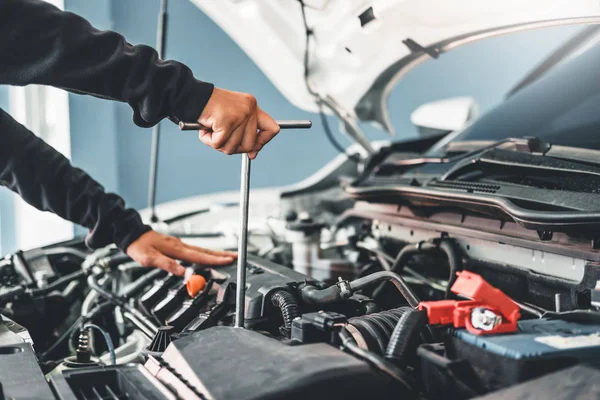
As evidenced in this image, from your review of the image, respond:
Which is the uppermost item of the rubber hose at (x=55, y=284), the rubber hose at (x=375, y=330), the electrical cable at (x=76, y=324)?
the rubber hose at (x=375, y=330)

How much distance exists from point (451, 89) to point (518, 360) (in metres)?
3.55

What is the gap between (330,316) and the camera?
33.1 inches

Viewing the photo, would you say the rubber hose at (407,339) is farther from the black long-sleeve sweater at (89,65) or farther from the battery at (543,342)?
the black long-sleeve sweater at (89,65)

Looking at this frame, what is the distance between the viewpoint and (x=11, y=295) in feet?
4.59

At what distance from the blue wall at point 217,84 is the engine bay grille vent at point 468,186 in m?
2.65

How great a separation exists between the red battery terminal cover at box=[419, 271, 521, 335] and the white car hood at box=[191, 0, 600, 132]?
0.73m

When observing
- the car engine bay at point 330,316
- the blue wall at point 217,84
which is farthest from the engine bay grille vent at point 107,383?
the blue wall at point 217,84

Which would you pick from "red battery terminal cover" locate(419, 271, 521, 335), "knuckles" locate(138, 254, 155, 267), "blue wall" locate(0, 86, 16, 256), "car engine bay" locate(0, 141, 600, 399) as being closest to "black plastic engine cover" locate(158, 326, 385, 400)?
"car engine bay" locate(0, 141, 600, 399)

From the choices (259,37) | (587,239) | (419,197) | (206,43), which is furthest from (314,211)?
(206,43)

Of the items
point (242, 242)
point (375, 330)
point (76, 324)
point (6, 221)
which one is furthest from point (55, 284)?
point (6, 221)

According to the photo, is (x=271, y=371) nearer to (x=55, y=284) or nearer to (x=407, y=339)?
(x=407, y=339)

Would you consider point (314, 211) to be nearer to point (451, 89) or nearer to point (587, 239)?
point (587, 239)

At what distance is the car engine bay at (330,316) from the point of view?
2.27 feet

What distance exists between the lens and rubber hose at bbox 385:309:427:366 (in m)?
0.77
